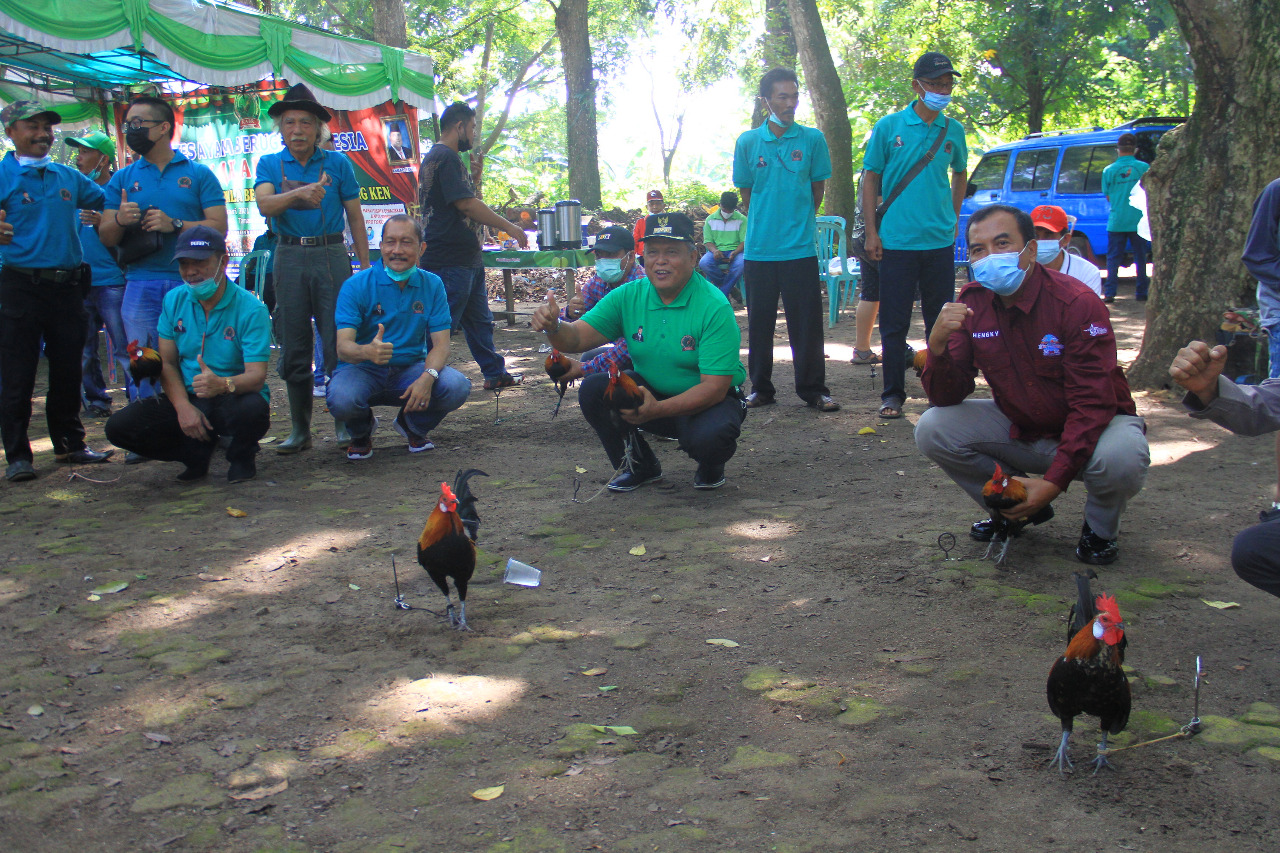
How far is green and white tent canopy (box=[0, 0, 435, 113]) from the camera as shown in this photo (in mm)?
7773

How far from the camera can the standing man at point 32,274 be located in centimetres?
542

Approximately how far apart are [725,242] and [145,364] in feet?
26.7

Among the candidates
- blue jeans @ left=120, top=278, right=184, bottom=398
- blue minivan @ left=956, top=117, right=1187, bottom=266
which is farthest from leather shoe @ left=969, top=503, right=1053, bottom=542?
blue minivan @ left=956, top=117, right=1187, bottom=266

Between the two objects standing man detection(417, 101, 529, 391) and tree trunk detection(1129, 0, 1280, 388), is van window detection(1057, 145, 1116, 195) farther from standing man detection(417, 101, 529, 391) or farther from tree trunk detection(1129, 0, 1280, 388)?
standing man detection(417, 101, 529, 391)

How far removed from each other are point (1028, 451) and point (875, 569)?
789 mm

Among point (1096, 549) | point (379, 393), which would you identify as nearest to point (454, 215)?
point (379, 393)

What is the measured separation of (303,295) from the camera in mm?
5926

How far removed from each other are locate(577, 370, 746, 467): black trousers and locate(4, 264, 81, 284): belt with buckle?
307 centimetres

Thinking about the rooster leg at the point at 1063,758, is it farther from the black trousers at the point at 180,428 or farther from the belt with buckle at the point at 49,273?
the belt with buckle at the point at 49,273

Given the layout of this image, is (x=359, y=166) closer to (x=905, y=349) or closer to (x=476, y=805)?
(x=905, y=349)

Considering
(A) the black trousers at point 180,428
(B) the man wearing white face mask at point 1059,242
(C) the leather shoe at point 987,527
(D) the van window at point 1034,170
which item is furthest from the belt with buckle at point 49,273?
(D) the van window at point 1034,170

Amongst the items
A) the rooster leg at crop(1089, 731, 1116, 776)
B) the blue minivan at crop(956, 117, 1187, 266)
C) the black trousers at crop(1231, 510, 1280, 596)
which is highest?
the blue minivan at crop(956, 117, 1187, 266)

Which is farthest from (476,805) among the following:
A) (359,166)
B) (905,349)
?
(359,166)

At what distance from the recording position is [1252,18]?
20.2 ft
